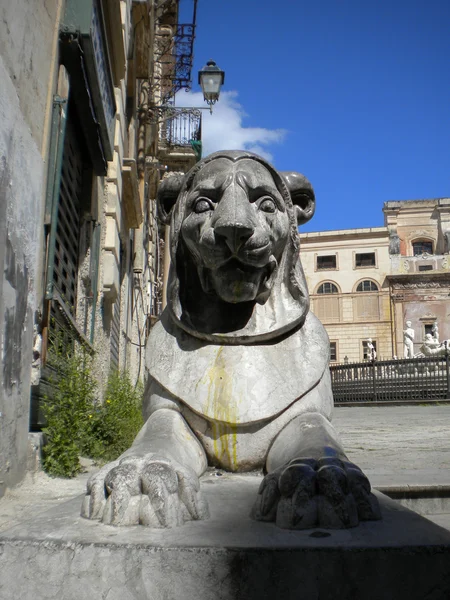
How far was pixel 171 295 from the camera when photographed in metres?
2.70

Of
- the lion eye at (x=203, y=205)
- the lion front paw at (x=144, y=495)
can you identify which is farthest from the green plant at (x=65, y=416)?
the lion front paw at (x=144, y=495)

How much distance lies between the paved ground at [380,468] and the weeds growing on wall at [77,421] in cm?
16

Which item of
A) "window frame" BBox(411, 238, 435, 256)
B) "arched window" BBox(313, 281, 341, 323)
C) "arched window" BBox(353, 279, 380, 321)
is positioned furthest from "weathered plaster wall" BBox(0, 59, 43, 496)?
"window frame" BBox(411, 238, 435, 256)

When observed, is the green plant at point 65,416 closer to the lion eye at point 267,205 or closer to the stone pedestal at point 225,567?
the lion eye at point 267,205

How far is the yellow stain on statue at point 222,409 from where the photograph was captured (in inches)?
95.7

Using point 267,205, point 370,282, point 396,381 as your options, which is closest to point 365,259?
point 370,282

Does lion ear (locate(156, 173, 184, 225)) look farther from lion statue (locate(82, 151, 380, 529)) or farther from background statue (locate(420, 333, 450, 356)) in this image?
background statue (locate(420, 333, 450, 356))

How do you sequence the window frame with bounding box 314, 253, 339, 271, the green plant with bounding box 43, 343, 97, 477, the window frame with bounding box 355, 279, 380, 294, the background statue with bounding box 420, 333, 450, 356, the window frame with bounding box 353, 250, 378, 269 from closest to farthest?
1. the green plant with bounding box 43, 343, 97, 477
2. the background statue with bounding box 420, 333, 450, 356
3. the window frame with bounding box 355, 279, 380, 294
4. the window frame with bounding box 353, 250, 378, 269
5. the window frame with bounding box 314, 253, 339, 271

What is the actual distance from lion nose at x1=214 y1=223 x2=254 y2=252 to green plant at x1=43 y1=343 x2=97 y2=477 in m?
2.14

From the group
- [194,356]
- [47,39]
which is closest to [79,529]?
[194,356]

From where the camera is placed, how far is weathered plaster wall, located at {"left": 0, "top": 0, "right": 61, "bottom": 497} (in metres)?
2.98

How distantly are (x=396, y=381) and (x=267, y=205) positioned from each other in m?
16.1

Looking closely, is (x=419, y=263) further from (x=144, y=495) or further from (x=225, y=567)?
(x=225, y=567)

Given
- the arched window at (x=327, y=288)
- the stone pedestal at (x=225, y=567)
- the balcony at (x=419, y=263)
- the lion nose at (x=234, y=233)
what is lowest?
the stone pedestal at (x=225, y=567)
